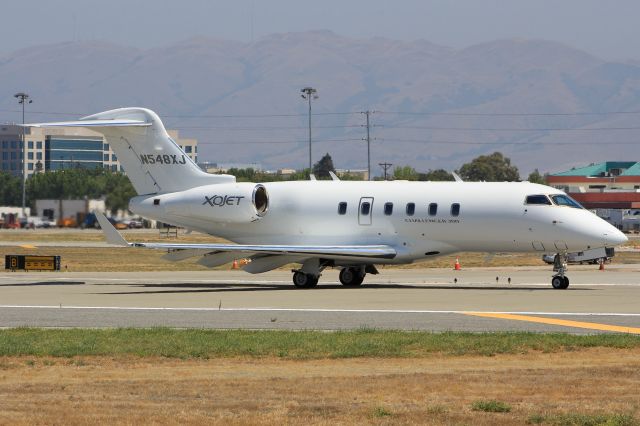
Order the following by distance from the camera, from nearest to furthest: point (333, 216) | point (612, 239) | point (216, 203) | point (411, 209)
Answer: point (612, 239) → point (411, 209) → point (333, 216) → point (216, 203)

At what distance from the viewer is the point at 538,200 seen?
1555 inches

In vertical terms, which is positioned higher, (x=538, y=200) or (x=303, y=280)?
(x=538, y=200)

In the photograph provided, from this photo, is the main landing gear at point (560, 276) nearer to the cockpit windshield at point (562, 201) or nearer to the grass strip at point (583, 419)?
the cockpit windshield at point (562, 201)

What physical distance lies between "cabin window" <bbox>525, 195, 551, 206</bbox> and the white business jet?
0.13ft

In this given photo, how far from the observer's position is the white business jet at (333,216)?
39281 mm

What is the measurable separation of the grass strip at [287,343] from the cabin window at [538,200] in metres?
15.2

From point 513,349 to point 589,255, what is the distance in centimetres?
2232

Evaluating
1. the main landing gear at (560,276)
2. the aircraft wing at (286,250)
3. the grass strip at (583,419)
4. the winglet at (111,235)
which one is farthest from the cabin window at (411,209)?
the grass strip at (583,419)

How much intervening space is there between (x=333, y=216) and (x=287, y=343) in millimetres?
19114

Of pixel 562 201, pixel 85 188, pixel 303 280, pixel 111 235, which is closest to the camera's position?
pixel 111 235

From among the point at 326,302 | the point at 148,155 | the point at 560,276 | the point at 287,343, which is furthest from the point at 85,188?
the point at 287,343

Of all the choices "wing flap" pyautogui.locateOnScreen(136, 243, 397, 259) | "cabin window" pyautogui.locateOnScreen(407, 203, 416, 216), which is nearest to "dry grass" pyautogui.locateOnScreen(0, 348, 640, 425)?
"wing flap" pyautogui.locateOnScreen(136, 243, 397, 259)

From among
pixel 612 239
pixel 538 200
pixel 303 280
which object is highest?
pixel 538 200

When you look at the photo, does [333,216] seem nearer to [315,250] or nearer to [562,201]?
[315,250]
